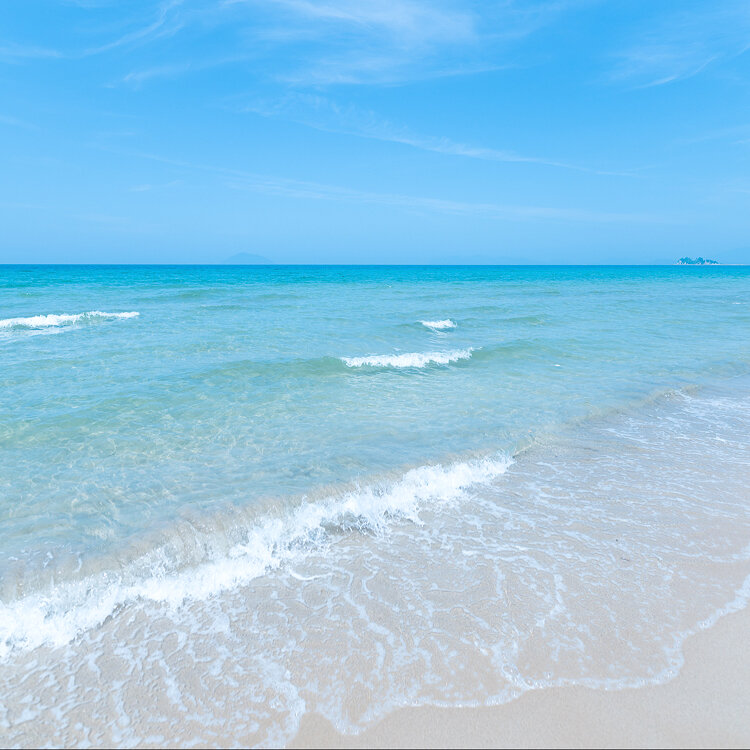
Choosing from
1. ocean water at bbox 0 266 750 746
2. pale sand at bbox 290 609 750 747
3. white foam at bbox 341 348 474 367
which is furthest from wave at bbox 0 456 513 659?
white foam at bbox 341 348 474 367

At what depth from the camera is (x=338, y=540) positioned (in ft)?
17.5

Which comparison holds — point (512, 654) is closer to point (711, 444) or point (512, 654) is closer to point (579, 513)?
point (579, 513)

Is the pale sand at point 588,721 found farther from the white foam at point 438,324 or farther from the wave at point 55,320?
the wave at point 55,320

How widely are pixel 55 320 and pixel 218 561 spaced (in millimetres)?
20473

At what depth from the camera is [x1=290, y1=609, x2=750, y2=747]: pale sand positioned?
297cm

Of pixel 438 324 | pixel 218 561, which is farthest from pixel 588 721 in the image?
pixel 438 324

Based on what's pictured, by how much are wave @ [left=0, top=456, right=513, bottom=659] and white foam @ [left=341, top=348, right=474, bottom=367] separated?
7066 millimetres

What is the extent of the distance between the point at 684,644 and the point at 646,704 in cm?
77

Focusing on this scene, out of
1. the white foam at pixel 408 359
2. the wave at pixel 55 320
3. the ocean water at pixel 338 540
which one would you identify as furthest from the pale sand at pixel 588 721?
the wave at pixel 55 320

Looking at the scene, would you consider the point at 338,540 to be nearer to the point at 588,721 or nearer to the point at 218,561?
the point at 218,561

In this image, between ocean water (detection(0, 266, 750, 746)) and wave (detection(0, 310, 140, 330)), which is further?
wave (detection(0, 310, 140, 330))

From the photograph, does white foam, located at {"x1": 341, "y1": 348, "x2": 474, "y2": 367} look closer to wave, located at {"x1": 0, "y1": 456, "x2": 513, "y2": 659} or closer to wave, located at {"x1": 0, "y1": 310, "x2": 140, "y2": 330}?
wave, located at {"x1": 0, "y1": 456, "x2": 513, "y2": 659}

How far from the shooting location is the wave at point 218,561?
4039mm

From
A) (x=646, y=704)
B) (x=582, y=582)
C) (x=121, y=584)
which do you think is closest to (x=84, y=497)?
(x=121, y=584)
